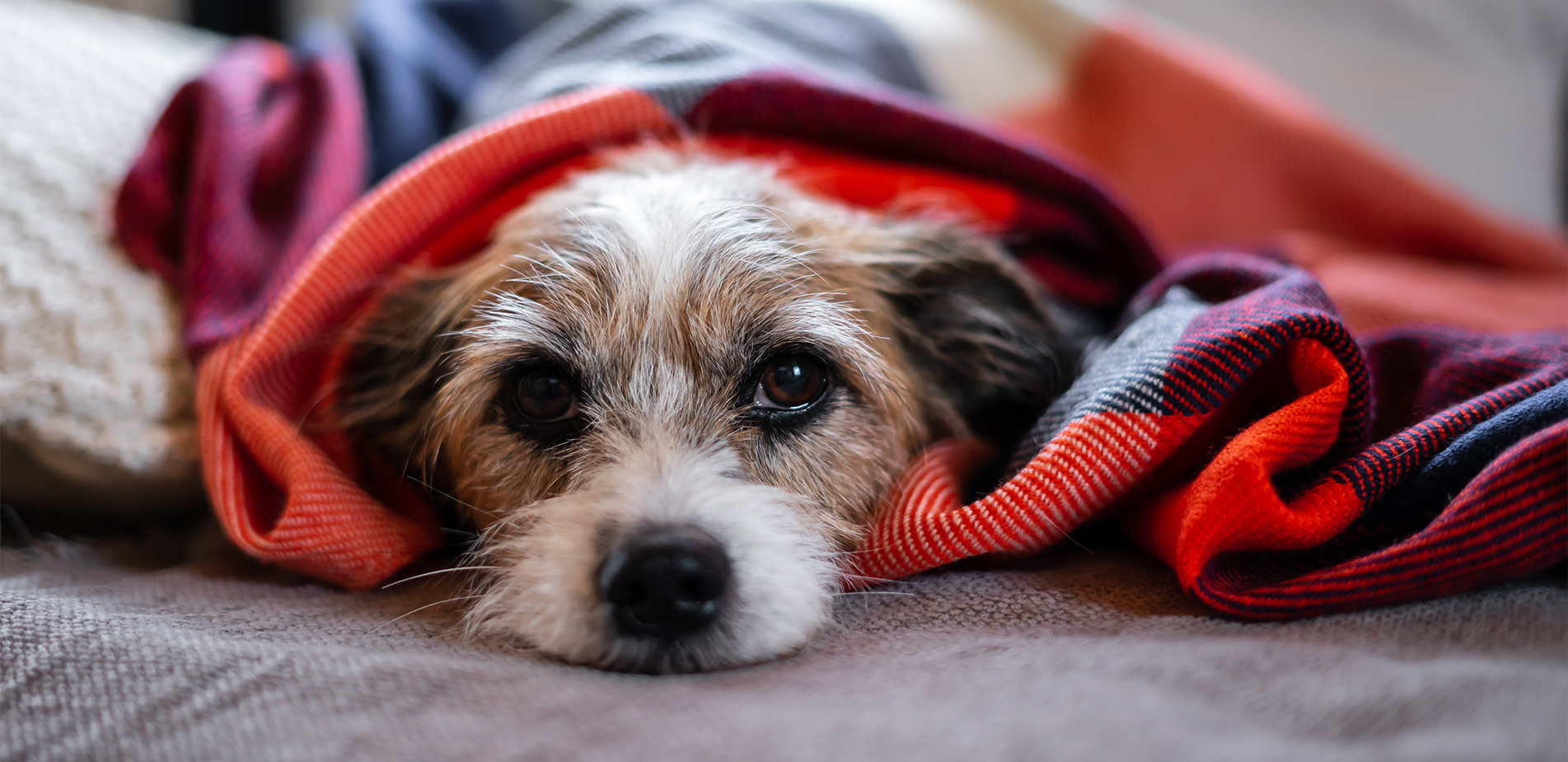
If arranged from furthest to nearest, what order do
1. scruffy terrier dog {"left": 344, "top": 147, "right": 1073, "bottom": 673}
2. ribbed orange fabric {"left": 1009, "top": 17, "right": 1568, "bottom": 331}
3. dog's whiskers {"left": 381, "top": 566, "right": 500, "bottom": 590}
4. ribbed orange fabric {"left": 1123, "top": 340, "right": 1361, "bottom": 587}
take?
ribbed orange fabric {"left": 1009, "top": 17, "right": 1568, "bottom": 331} < dog's whiskers {"left": 381, "top": 566, "right": 500, "bottom": 590} < scruffy terrier dog {"left": 344, "top": 147, "right": 1073, "bottom": 673} < ribbed orange fabric {"left": 1123, "top": 340, "right": 1361, "bottom": 587}

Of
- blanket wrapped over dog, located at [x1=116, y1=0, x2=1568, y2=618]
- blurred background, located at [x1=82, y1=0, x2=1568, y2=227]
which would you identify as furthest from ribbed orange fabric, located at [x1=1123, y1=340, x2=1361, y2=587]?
blurred background, located at [x1=82, y1=0, x2=1568, y2=227]

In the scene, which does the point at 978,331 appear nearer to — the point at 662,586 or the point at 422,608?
the point at 662,586

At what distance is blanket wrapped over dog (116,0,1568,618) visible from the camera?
987mm

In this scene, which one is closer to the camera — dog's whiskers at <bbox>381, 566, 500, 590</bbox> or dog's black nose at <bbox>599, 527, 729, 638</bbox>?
dog's black nose at <bbox>599, 527, 729, 638</bbox>

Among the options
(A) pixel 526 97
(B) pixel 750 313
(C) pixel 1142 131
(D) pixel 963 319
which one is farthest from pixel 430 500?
(C) pixel 1142 131

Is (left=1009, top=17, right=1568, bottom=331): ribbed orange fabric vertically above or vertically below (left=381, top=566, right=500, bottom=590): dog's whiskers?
above

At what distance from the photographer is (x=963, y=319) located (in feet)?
5.14

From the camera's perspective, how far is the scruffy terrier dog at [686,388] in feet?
3.50

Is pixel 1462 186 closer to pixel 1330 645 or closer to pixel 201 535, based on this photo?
pixel 1330 645

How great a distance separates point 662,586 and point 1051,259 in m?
1.11

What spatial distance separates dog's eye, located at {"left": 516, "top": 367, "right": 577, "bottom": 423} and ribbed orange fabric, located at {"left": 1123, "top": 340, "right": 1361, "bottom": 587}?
2.74ft

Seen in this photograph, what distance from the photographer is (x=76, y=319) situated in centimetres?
133

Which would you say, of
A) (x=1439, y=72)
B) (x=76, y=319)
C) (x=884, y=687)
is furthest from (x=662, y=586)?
(x=1439, y=72)

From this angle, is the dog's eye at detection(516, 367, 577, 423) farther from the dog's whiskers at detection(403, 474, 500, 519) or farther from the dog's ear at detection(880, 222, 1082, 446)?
the dog's ear at detection(880, 222, 1082, 446)
